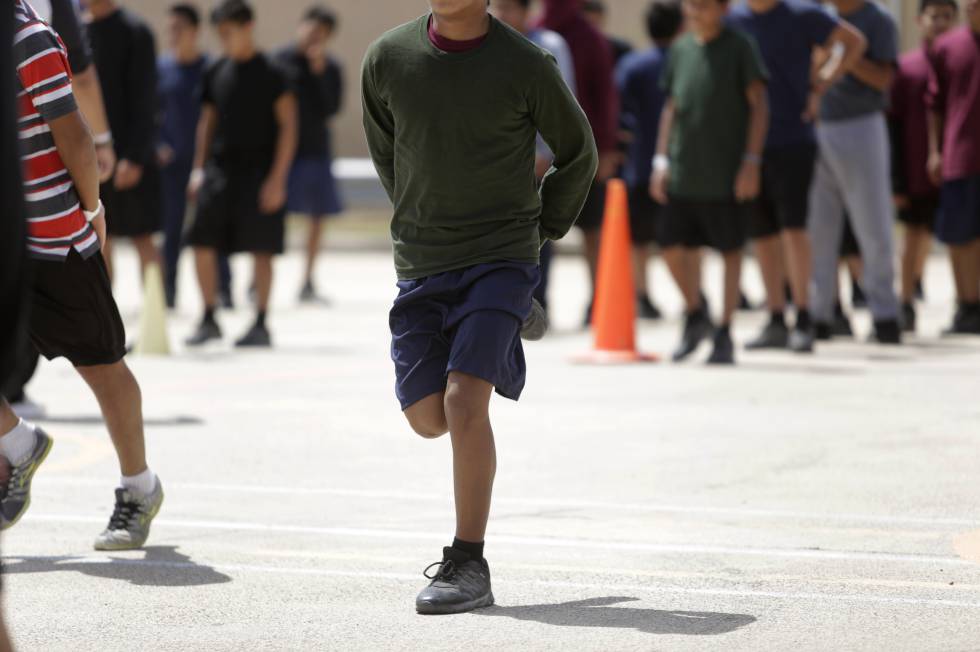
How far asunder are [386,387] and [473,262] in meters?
4.94

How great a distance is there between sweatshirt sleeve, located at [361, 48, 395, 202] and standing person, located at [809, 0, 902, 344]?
6.44 meters

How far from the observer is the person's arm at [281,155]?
12047mm

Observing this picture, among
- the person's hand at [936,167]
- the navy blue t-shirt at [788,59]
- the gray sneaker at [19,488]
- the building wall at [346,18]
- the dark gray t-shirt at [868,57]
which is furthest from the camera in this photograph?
the building wall at [346,18]

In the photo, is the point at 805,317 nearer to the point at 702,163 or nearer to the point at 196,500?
the point at 702,163

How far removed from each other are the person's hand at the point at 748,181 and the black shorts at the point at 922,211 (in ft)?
9.94

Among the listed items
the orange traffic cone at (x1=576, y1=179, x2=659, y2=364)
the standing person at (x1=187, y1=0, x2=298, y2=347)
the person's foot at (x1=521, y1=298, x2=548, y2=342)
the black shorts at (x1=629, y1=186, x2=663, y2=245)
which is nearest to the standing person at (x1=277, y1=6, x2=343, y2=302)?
the black shorts at (x1=629, y1=186, x2=663, y2=245)

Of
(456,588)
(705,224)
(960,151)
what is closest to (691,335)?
(705,224)

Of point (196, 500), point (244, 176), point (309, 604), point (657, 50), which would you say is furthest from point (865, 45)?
point (309, 604)

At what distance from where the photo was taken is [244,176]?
12133 millimetres

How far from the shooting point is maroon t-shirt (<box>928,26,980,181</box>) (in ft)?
39.9

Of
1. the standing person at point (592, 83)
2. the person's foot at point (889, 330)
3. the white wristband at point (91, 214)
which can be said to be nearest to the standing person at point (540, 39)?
the standing person at point (592, 83)

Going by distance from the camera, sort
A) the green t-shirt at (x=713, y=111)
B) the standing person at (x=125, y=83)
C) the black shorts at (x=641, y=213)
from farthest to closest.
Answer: the black shorts at (x=641, y=213)
the standing person at (x=125, y=83)
the green t-shirt at (x=713, y=111)

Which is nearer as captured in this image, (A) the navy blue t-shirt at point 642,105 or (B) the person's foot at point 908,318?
(B) the person's foot at point 908,318

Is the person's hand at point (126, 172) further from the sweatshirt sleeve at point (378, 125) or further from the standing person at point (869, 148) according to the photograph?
the sweatshirt sleeve at point (378, 125)
